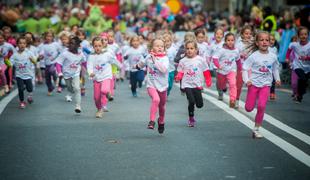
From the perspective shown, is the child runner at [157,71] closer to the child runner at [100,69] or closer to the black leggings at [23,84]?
the child runner at [100,69]

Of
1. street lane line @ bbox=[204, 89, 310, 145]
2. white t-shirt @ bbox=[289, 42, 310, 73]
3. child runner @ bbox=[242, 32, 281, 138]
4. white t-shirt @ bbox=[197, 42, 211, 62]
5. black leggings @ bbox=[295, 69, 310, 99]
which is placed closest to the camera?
street lane line @ bbox=[204, 89, 310, 145]

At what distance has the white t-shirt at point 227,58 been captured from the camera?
677 inches

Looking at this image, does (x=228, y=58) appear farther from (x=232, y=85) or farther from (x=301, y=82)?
(x=301, y=82)

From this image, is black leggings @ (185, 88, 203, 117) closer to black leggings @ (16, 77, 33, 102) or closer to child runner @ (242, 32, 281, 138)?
child runner @ (242, 32, 281, 138)

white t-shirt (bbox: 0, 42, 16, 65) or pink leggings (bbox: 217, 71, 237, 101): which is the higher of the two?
white t-shirt (bbox: 0, 42, 16, 65)

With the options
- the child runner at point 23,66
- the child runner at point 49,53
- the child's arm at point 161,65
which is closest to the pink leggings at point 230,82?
the child's arm at point 161,65

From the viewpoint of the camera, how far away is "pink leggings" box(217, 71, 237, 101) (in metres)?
16.6

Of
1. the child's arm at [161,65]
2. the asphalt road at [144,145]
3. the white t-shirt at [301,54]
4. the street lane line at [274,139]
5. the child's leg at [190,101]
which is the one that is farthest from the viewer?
the white t-shirt at [301,54]

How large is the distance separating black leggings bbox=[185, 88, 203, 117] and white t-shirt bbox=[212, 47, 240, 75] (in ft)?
10.5

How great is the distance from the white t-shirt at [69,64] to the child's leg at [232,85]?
9.62ft

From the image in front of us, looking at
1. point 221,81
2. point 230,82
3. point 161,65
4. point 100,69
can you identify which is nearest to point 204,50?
point 221,81

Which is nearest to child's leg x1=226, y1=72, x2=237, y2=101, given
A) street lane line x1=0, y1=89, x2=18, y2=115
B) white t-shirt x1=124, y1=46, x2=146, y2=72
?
street lane line x1=0, y1=89, x2=18, y2=115

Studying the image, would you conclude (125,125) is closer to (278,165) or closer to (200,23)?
(278,165)

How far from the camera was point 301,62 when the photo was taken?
718 inches
